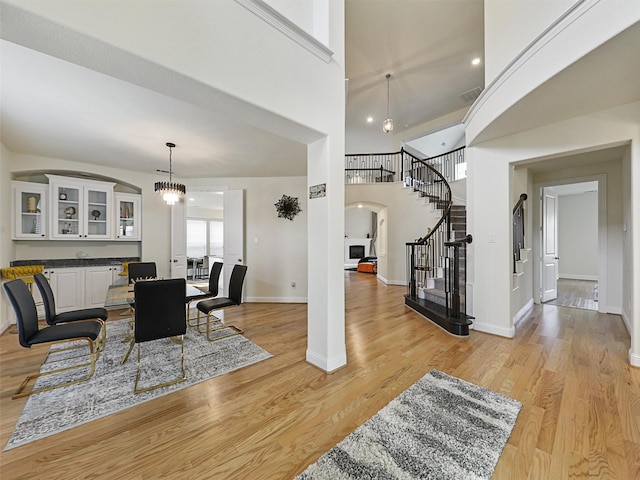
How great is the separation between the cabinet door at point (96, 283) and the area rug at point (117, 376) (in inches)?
60.2

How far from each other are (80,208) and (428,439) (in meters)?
5.96

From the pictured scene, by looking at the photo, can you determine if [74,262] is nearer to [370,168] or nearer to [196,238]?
[196,238]

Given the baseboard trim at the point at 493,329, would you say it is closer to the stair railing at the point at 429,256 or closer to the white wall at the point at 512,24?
the stair railing at the point at 429,256

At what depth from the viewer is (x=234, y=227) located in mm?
5500

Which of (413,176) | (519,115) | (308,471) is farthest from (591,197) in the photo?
(308,471)

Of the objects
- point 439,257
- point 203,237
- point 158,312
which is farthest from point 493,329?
point 203,237

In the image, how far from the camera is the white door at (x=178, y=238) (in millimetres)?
5341

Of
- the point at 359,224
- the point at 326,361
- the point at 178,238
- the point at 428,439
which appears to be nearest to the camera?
the point at 428,439

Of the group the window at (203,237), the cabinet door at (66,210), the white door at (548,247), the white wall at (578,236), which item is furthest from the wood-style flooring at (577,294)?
the window at (203,237)

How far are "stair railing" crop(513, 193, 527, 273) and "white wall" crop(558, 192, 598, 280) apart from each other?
17.1ft

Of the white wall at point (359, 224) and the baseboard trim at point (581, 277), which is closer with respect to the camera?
the baseboard trim at point (581, 277)

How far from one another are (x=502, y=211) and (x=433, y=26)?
3.24 meters

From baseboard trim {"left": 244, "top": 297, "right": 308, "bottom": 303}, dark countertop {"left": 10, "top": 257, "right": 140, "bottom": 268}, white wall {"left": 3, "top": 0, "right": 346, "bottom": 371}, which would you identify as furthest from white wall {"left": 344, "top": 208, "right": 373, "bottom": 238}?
white wall {"left": 3, "top": 0, "right": 346, "bottom": 371}

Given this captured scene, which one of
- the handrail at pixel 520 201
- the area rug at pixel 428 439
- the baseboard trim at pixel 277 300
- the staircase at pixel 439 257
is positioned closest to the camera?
the area rug at pixel 428 439
